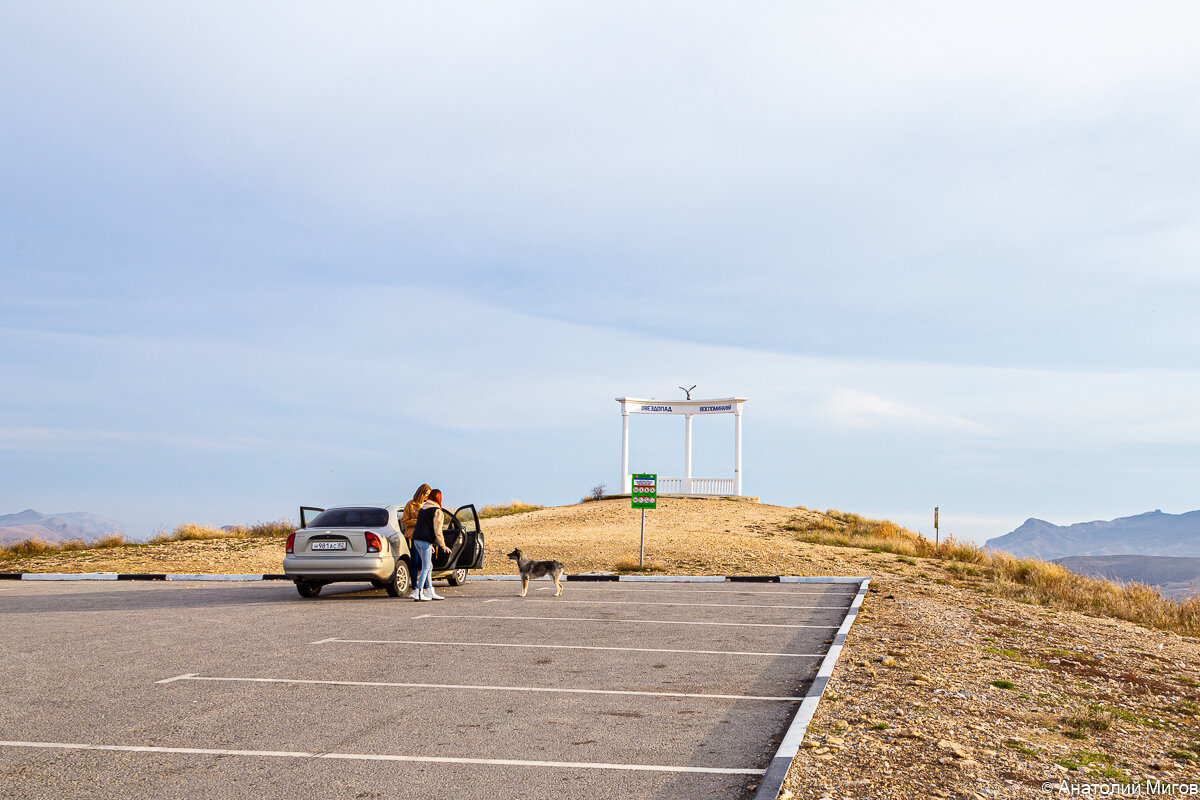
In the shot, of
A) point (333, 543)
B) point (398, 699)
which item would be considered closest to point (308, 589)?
point (333, 543)

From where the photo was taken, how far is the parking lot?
203 inches

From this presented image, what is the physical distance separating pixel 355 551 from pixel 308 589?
1.68m

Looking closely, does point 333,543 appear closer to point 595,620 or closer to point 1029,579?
point 595,620

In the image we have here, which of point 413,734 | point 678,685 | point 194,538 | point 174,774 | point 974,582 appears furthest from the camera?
point 194,538

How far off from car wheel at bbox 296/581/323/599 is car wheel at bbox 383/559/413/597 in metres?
1.23

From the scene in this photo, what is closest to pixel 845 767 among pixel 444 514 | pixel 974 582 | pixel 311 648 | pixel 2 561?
pixel 311 648

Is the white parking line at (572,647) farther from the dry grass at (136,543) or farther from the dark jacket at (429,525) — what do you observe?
the dry grass at (136,543)

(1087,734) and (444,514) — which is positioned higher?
(444,514)

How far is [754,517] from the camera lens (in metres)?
36.0

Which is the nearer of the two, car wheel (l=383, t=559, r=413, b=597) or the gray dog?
car wheel (l=383, t=559, r=413, b=597)

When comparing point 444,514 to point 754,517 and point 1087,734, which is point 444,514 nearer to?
point 1087,734

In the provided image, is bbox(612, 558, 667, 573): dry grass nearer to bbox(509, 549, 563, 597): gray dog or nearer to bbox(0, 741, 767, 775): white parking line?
bbox(509, 549, 563, 597): gray dog

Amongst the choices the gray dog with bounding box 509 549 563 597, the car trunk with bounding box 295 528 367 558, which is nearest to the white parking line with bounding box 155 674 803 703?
the car trunk with bounding box 295 528 367 558

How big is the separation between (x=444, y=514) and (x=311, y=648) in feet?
20.1
